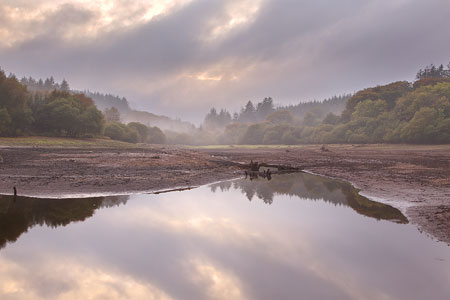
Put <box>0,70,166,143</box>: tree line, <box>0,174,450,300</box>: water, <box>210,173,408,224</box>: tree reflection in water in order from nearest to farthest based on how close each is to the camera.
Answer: <box>0,174,450,300</box>: water
<box>210,173,408,224</box>: tree reflection in water
<box>0,70,166,143</box>: tree line

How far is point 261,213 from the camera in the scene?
15.2 meters

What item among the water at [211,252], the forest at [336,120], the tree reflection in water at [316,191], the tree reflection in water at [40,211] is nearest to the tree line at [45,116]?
the forest at [336,120]

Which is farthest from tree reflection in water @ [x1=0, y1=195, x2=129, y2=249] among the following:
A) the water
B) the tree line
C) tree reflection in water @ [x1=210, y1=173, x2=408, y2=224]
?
the tree line

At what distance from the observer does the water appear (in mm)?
7340

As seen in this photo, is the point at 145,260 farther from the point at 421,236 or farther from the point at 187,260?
the point at 421,236

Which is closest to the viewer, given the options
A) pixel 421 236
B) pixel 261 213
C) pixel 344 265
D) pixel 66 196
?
pixel 344 265

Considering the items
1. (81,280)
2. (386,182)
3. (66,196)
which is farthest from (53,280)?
(386,182)

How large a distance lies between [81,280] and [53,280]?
69 centimetres

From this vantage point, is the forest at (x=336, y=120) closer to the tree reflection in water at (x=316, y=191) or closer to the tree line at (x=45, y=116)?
the tree line at (x=45, y=116)

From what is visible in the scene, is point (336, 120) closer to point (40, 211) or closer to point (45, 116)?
point (45, 116)

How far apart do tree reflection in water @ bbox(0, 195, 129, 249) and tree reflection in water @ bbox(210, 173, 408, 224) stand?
349 inches

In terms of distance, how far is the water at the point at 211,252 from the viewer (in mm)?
7340

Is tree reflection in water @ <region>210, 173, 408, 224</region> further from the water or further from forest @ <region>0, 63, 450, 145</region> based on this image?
forest @ <region>0, 63, 450, 145</region>

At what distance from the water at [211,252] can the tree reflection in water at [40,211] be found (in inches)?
1.8
